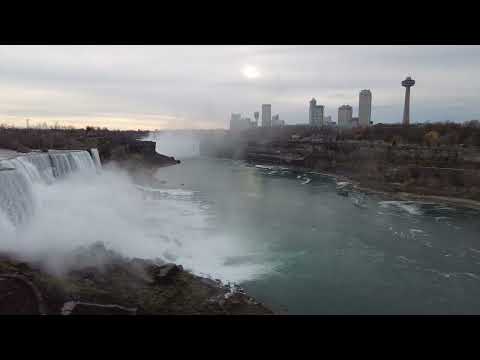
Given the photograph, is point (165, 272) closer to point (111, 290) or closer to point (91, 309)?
point (111, 290)

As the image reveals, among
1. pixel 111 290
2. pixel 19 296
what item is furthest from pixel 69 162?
pixel 19 296

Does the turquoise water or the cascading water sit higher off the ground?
the cascading water

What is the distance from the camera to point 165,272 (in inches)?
322

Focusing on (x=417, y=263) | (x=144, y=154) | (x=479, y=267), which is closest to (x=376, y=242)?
(x=417, y=263)

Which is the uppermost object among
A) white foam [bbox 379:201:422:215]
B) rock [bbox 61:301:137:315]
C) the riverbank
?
rock [bbox 61:301:137:315]

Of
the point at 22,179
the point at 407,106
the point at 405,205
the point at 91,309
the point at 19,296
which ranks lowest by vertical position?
the point at 405,205

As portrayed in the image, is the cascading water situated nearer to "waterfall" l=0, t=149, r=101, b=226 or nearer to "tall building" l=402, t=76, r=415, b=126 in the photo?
"waterfall" l=0, t=149, r=101, b=226

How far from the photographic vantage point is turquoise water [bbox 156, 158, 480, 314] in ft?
29.0

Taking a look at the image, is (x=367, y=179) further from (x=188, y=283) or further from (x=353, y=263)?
(x=188, y=283)

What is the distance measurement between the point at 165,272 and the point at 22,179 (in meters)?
6.07

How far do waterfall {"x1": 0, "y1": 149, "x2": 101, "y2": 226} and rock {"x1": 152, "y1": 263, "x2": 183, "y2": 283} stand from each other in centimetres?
402

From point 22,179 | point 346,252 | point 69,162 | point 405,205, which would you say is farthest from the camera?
point 405,205

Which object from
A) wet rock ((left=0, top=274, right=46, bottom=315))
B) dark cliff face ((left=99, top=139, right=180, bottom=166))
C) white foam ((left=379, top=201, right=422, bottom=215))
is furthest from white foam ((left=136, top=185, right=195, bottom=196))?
wet rock ((left=0, top=274, right=46, bottom=315))
